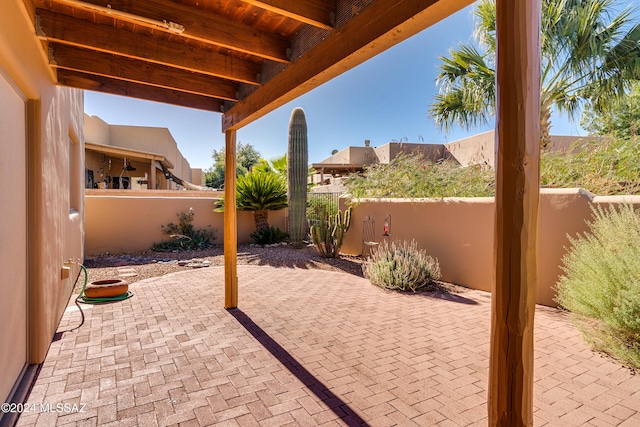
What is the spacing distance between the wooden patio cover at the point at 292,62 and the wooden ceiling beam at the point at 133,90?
1 cm

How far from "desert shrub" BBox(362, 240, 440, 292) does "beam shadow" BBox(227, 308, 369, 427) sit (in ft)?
9.18

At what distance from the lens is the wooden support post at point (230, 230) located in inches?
195

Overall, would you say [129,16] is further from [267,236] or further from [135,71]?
[267,236]

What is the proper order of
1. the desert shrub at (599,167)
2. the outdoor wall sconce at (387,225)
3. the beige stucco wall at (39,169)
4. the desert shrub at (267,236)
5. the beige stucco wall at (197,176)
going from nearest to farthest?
the beige stucco wall at (39,169) < the desert shrub at (599,167) < the outdoor wall sconce at (387,225) < the desert shrub at (267,236) < the beige stucco wall at (197,176)

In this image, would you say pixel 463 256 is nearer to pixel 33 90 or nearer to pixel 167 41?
pixel 167 41

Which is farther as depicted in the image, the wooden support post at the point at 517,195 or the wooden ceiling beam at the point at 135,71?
the wooden ceiling beam at the point at 135,71

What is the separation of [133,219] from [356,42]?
9761 mm

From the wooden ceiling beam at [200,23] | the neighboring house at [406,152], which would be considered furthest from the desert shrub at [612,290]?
the neighboring house at [406,152]

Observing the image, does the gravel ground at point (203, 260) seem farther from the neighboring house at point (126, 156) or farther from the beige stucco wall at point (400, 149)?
the beige stucco wall at point (400, 149)

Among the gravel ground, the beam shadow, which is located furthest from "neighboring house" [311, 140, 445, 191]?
the beam shadow

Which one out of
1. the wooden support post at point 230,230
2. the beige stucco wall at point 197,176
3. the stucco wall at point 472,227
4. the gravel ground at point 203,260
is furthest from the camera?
the beige stucco wall at point 197,176

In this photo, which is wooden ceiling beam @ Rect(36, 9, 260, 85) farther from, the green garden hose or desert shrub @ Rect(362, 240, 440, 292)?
desert shrub @ Rect(362, 240, 440, 292)

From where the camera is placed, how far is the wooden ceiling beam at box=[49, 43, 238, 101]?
3648mm

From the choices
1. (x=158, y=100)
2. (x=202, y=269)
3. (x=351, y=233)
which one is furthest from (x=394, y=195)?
(x=158, y=100)
